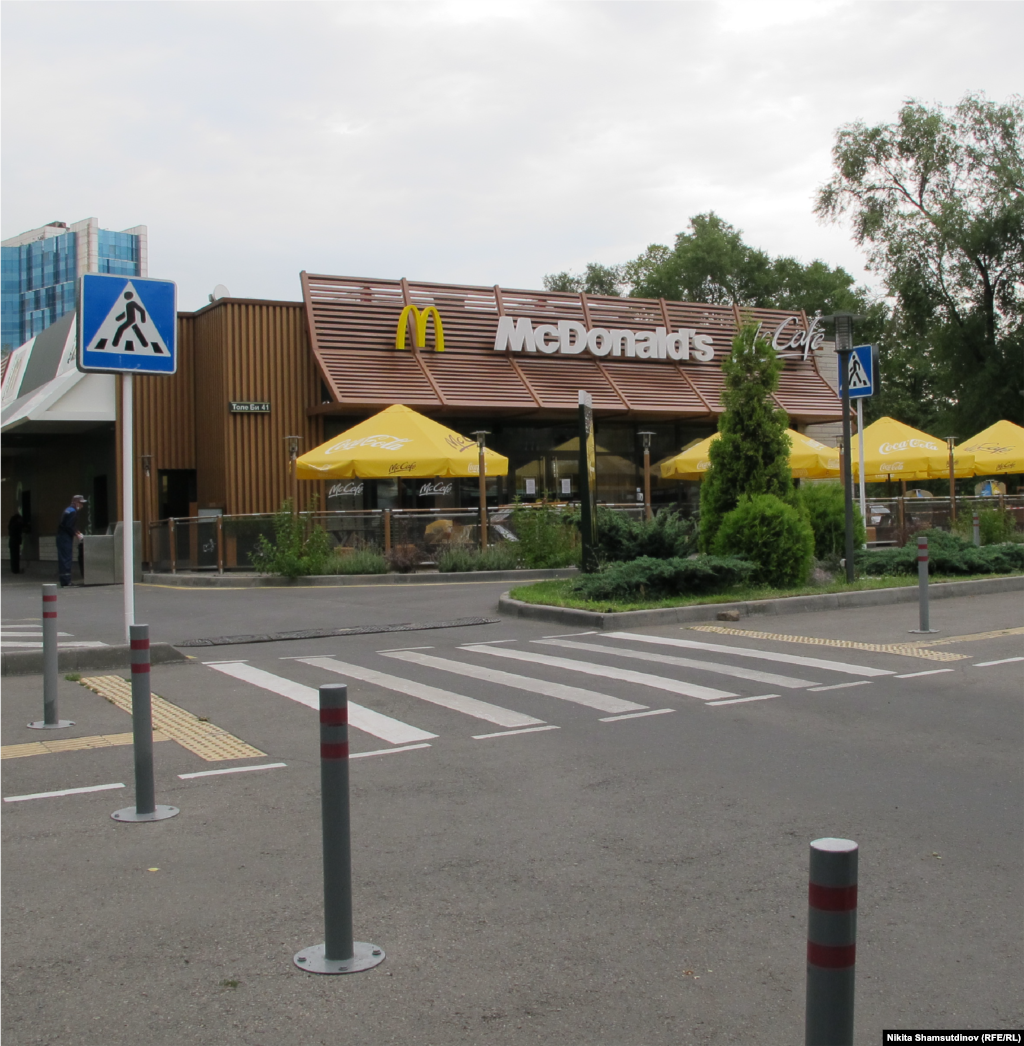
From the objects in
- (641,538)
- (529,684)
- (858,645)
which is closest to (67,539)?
(641,538)

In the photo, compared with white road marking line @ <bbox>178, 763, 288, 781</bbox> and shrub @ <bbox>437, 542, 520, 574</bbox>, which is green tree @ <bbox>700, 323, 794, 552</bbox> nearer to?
shrub @ <bbox>437, 542, 520, 574</bbox>

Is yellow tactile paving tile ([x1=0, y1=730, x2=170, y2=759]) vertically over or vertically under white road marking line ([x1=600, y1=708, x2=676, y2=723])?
under

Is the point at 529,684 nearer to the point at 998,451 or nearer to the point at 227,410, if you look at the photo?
the point at 227,410

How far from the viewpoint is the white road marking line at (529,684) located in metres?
8.52

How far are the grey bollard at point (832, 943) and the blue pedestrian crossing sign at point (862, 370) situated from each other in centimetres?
1653

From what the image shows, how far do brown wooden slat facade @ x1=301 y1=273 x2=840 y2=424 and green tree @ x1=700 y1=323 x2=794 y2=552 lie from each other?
11536 millimetres

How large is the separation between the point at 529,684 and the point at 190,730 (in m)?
2.89

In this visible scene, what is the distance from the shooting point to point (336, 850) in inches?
151

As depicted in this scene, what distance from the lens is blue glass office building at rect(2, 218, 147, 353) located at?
10932 cm

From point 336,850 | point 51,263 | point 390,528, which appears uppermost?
point 51,263

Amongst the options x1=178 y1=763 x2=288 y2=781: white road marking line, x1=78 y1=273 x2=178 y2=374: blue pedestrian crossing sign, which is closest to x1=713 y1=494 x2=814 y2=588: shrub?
x1=78 y1=273 x2=178 y2=374: blue pedestrian crossing sign

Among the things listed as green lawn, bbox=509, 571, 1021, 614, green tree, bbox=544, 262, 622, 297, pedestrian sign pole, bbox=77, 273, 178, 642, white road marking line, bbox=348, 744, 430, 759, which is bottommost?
white road marking line, bbox=348, 744, 430, 759

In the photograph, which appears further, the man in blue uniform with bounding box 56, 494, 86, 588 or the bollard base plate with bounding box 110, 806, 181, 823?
the man in blue uniform with bounding box 56, 494, 86, 588

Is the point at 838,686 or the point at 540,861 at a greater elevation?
the point at 838,686
